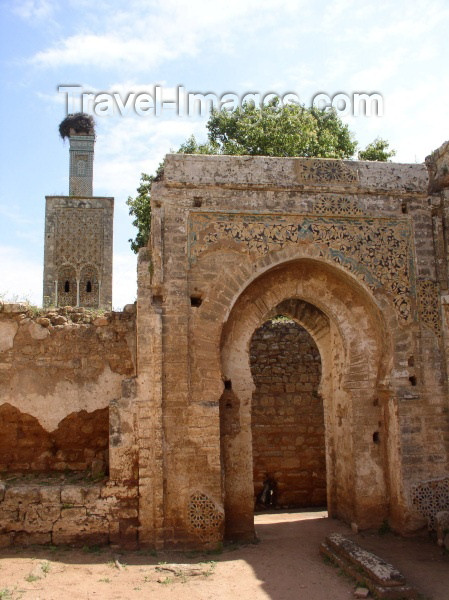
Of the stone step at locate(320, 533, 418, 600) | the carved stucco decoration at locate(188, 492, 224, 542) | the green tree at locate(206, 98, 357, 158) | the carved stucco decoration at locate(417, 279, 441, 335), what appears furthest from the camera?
the green tree at locate(206, 98, 357, 158)

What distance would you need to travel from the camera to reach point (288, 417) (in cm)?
992

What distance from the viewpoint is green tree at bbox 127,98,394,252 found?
1543 cm

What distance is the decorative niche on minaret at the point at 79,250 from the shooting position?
81.9ft

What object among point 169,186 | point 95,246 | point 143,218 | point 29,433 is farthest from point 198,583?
point 95,246

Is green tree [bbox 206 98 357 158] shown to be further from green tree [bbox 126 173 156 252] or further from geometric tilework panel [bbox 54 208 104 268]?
geometric tilework panel [bbox 54 208 104 268]

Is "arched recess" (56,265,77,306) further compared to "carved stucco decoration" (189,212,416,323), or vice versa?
"arched recess" (56,265,77,306)

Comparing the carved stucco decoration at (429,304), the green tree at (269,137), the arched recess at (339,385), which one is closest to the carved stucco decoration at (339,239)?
the carved stucco decoration at (429,304)

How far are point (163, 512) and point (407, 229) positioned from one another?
462 centimetres

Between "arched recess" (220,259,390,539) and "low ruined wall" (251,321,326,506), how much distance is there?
6.72 ft

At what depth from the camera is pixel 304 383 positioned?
10.1 m

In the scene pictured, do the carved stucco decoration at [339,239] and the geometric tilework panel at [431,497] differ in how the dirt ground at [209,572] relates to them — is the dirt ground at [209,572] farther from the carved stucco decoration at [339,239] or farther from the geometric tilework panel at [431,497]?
the carved stucco decoration at [339,239]

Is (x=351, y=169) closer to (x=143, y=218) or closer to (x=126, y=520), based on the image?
(x=126, y=520)

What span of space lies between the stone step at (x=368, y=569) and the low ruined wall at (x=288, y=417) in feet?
11.5

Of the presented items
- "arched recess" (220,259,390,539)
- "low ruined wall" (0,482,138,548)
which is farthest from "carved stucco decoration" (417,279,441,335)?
"low ruined wall" (0,482,138,548)
